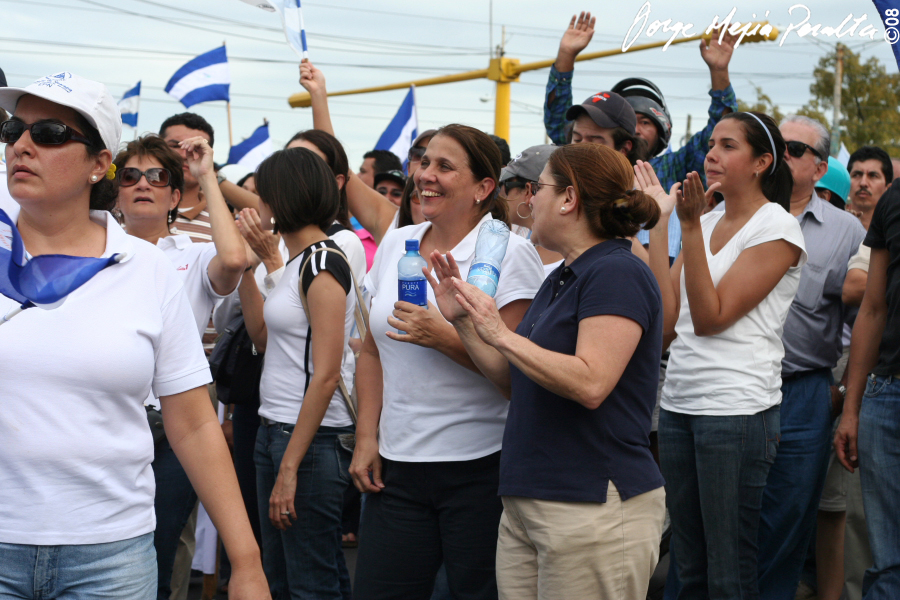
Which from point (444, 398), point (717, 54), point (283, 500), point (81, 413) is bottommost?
point (283, 500)

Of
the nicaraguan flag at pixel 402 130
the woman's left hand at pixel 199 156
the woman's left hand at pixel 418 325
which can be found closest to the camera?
the woman's left hand at pixel 418 325

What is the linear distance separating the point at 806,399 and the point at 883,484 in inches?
28.0

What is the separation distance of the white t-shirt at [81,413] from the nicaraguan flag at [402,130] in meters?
8.64

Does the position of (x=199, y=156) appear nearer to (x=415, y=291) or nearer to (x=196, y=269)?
(x=196, y=269)

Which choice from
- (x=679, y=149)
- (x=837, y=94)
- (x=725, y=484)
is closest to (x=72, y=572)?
(x=725, y=484)

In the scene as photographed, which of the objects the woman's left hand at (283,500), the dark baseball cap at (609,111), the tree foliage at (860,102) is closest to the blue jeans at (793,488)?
the dark baseball cap at (609,111)

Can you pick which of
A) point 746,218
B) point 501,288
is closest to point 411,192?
point 501,288

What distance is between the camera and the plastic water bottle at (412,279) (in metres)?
3.05

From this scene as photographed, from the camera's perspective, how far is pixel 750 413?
3.65m

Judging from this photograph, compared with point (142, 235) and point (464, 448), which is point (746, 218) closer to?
point (464, 448)

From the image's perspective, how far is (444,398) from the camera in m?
3.19

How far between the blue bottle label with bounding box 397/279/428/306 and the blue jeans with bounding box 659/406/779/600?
1405 millimetres

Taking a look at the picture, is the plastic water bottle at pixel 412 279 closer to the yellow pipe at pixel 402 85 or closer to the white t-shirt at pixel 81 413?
the white t-shirt at pixel 81 413

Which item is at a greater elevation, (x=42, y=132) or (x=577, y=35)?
(x=577, y=35)
